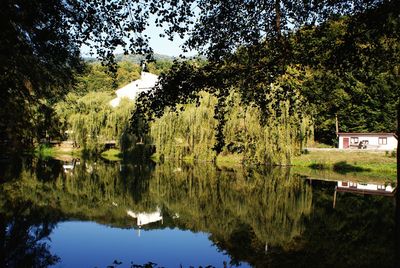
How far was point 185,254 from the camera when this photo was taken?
11633 mm

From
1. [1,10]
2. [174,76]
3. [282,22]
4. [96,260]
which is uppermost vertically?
[282,22]

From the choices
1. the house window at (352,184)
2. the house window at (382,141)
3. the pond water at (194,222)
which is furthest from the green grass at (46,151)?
the house window at (382,141)

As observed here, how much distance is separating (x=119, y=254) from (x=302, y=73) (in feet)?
23.3

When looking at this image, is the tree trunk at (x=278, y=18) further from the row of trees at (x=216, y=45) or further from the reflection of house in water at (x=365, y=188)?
the reflection of house in water at (x=365, y=188)

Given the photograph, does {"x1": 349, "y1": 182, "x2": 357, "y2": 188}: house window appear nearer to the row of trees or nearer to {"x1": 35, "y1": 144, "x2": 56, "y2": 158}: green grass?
the row of trees

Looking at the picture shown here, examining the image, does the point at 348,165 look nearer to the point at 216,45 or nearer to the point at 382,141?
the point at 382,141

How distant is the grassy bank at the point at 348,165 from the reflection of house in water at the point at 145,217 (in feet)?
48.0

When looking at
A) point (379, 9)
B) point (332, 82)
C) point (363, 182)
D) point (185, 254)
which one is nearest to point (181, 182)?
point (363, 182)

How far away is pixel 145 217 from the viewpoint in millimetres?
16172

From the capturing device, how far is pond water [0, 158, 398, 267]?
10938 mm

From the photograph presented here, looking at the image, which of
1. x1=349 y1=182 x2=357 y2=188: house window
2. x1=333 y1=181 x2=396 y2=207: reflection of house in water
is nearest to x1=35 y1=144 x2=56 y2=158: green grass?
x1=333 y1=181 x2=396 y2=207: reflection of house in water

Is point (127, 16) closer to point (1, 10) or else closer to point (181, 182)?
point (1, 10)

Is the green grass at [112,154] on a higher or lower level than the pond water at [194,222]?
higher

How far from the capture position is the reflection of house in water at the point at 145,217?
15.6 metres
